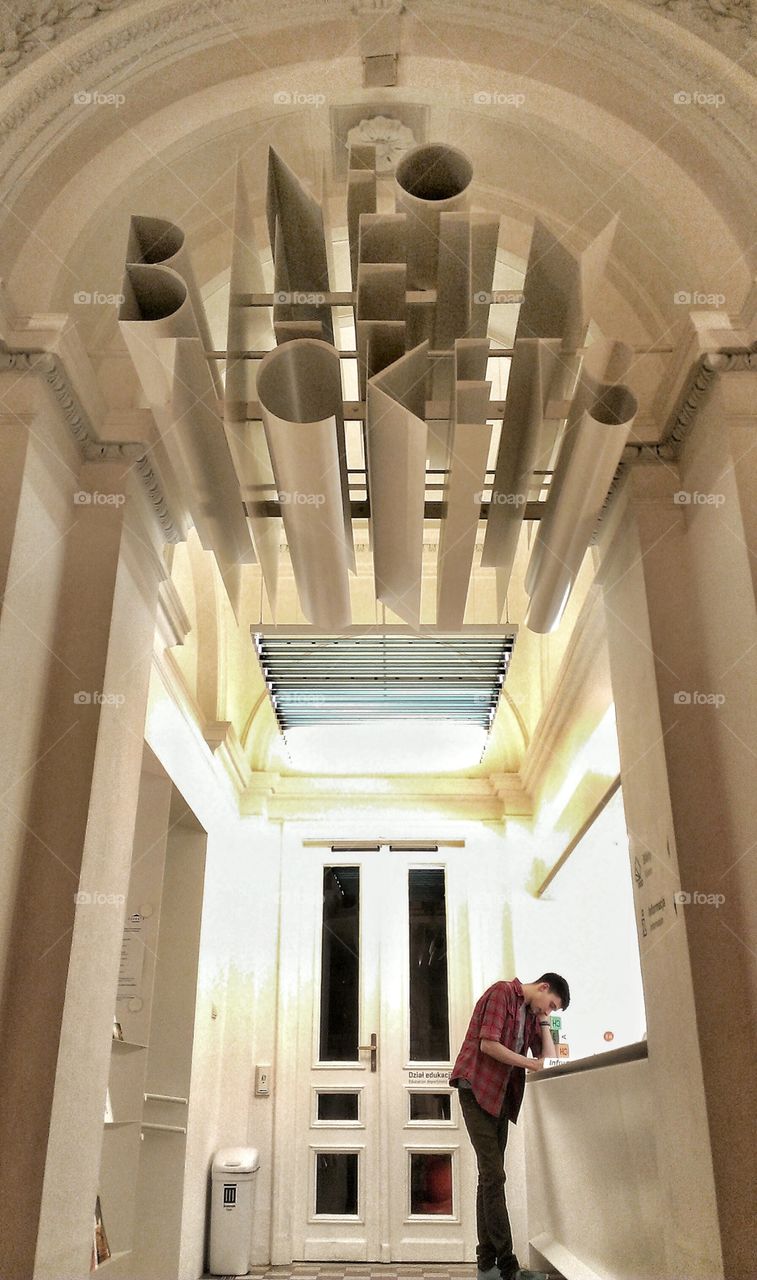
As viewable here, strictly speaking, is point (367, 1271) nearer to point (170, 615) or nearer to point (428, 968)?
point (428, 968)

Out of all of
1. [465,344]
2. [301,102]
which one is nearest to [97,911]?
[465,344]

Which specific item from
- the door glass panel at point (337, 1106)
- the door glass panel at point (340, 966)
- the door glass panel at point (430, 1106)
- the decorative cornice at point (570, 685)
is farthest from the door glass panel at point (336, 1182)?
the decorative cornice at point (570, 685)

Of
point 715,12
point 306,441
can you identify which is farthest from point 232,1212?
point 715,12

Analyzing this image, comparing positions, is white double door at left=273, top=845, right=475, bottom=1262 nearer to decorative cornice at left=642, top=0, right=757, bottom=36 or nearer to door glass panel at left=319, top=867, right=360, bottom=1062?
door glass panel at left=319, top=867, right=360, bottom=1062

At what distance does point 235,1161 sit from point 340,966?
68.3 inches

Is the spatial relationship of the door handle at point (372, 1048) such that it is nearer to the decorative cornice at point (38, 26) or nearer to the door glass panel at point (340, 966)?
the door glass panel at point (340, 966)

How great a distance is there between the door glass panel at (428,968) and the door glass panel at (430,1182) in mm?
678

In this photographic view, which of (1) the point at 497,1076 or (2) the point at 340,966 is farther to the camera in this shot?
(2) the point at 340,966

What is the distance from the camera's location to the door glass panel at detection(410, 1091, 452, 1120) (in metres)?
7.48

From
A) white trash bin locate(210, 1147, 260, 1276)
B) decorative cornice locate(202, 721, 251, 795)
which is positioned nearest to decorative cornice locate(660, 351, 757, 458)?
decorative cornice locate(202, 721, 251, 795)

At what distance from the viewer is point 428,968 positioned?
7.93m

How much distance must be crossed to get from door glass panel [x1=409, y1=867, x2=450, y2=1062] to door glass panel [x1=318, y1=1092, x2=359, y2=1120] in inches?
22.8

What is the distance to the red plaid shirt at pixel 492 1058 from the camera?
16.3ft

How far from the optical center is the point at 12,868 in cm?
259
